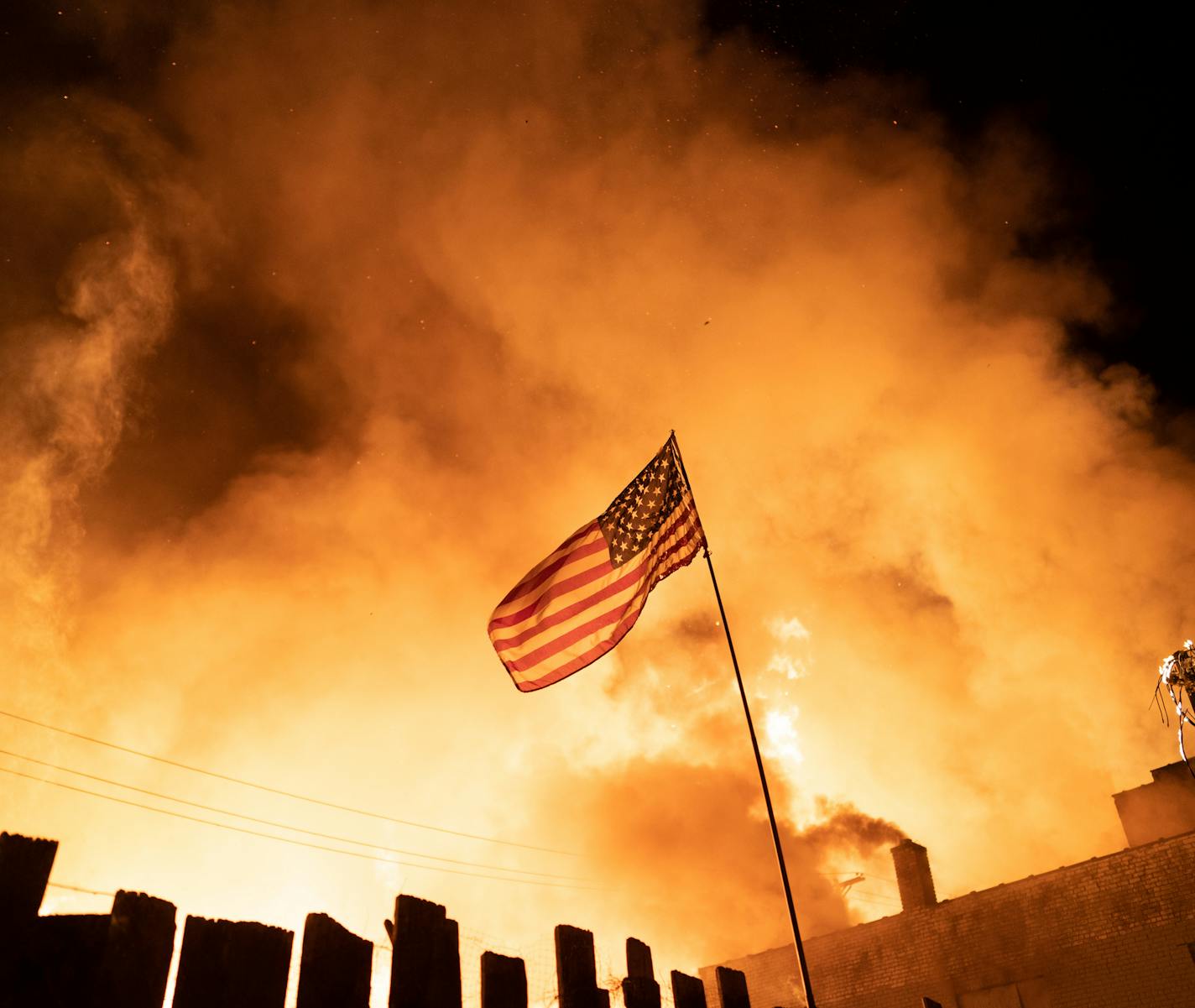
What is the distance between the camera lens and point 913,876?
24.6m

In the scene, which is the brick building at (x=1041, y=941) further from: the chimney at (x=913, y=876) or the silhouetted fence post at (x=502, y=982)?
the silhouetted fence post at (x=502, y=982)

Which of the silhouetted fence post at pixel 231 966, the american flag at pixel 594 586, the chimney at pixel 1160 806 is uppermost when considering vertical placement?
the chimney at pixel 1160 806

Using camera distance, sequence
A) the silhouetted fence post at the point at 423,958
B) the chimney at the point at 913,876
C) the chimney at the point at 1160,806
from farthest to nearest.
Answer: the chimney at the point at 1160,806
the chimney at the point at 913,876
the silhouetted fence post at the point at 423,958

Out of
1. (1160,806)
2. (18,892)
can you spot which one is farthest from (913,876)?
(18,892)

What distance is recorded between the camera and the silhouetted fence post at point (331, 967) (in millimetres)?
2783

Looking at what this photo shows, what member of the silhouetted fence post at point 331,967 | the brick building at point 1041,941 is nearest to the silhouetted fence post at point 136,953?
the silhouetted fence post at point 331,967

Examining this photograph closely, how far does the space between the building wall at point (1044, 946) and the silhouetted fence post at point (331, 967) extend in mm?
20845

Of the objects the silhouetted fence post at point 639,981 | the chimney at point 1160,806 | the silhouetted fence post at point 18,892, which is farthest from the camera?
the chimney at point 1160,806

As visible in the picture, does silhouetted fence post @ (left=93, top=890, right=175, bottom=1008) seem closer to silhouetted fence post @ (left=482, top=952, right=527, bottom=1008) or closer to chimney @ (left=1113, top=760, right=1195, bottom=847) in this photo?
silhouetted fence post @ (left=482, top=952, right=527, bottom=1008)

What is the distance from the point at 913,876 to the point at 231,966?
2584 cm

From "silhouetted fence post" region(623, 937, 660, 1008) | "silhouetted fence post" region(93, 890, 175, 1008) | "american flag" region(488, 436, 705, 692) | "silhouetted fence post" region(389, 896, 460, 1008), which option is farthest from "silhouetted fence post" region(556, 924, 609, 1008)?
"american flag" region(488, 436, 705, 692)

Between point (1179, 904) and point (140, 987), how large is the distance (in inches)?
861

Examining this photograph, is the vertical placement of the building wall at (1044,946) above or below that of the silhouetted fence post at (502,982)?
above

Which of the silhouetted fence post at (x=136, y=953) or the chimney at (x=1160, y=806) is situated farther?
the chimney at (x=1160, y=806)
